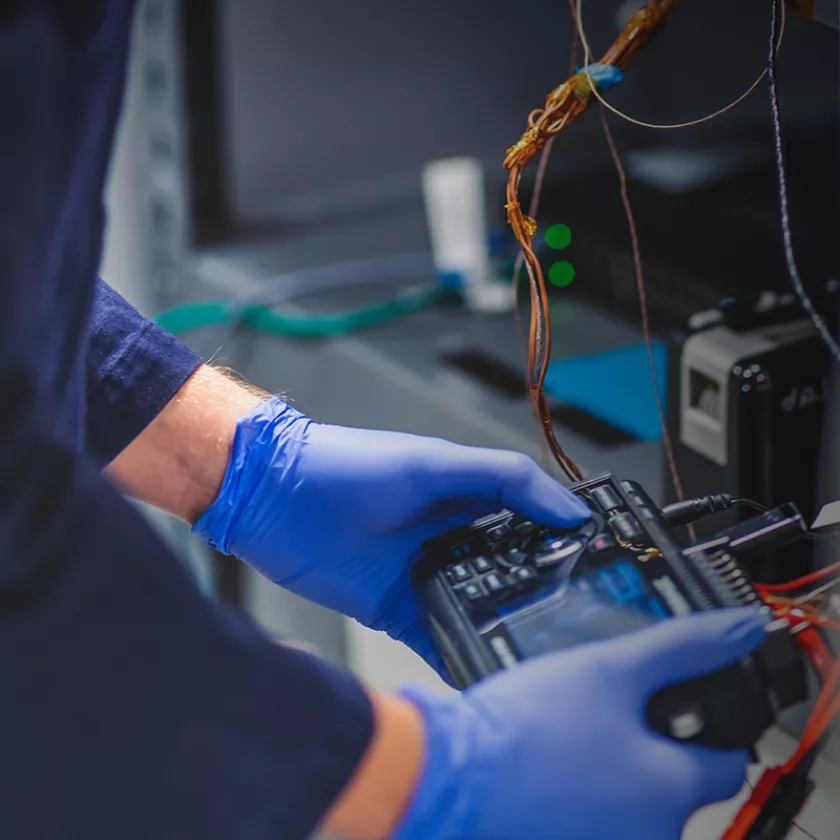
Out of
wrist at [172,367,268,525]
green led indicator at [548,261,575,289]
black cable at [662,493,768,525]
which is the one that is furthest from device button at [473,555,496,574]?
green led indicator at [548,261,575,289]

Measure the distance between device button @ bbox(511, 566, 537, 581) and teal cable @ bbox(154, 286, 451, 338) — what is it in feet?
2.46

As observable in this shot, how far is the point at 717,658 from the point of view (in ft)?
1.71

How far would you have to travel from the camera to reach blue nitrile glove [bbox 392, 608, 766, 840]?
0.53 m

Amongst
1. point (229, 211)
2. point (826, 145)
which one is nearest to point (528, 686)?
point (826, 145)

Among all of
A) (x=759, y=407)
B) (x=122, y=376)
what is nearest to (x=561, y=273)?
(x=759, y=407)

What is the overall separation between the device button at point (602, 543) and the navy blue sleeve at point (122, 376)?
32cm

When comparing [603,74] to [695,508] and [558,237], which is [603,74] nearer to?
[695,508]

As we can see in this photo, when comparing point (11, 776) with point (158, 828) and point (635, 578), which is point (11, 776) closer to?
point (158, 828)

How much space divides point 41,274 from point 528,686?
289 mm

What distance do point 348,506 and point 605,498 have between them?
0.17m

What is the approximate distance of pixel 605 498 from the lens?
2.15ft

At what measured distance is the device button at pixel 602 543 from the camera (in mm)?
622

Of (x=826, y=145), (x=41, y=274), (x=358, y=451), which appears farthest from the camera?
(x=826, y=145)

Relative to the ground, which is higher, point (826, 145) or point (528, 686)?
point (826, 145)
